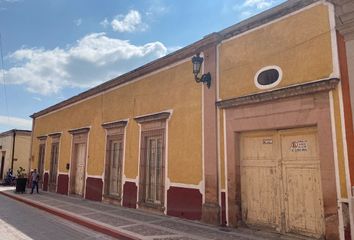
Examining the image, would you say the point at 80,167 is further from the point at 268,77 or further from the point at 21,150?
the point at 21,150

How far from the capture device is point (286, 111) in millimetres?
6227

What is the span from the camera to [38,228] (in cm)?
768

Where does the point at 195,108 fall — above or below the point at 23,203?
above

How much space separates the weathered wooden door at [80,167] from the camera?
13.7 metres

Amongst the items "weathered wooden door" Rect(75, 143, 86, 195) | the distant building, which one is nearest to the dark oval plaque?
"weathered wooden door" Rect(75, 143, 86, 195)

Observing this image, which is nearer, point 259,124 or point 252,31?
point 259,124

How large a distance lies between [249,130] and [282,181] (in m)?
1.31

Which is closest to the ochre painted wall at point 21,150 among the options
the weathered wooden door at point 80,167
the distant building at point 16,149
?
the distant building at point 16,149

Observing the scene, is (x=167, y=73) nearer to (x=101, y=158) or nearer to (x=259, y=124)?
(x=259, y=124)

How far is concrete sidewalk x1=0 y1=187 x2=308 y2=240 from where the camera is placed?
6.34m

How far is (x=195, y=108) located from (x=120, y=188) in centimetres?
467

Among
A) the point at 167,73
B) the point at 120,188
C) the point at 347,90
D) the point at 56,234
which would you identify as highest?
the point at 167,73

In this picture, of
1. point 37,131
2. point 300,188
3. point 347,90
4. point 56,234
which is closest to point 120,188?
point 56,234

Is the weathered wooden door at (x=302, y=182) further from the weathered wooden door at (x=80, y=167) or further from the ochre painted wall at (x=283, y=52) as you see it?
the weathered wooden door at (x=80, y=167)
